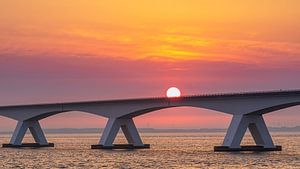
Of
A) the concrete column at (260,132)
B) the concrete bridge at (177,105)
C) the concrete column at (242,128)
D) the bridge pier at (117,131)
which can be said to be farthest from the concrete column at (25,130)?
the concrete column at (260,132)

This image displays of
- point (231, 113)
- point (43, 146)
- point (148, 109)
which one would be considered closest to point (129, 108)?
point (148, 109)

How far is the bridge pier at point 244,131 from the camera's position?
300 ft

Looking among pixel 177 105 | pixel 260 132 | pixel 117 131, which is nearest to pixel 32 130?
pixel 117 131

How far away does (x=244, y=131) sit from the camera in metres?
92.0

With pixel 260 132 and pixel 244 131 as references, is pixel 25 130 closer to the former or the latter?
pixel 244 131

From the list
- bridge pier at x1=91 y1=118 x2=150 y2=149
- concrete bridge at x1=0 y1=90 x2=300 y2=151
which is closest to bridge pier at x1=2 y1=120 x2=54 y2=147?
concrete bridge at x1=0 y1=90 x2=300 y2=151

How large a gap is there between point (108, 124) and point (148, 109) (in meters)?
8.87

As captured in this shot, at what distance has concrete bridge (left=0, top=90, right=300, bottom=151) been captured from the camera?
88.8 meters

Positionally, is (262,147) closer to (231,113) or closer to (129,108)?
(231,113)

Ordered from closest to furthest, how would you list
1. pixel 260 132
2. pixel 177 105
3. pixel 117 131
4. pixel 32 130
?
pixel 260 132 → pixel 177 105 → pixel 117 131 → pixel 32 130

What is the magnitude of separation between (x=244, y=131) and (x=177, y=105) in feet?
39.9

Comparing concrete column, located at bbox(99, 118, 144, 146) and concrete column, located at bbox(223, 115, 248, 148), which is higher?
concrete column, located at bbox(99, 118, 144, 146)

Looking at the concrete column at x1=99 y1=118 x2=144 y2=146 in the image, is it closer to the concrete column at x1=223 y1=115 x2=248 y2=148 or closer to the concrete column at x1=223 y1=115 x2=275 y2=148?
the concrete column at x1=223 y1=115 x2=275 y2=148

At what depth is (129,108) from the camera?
353 ft
